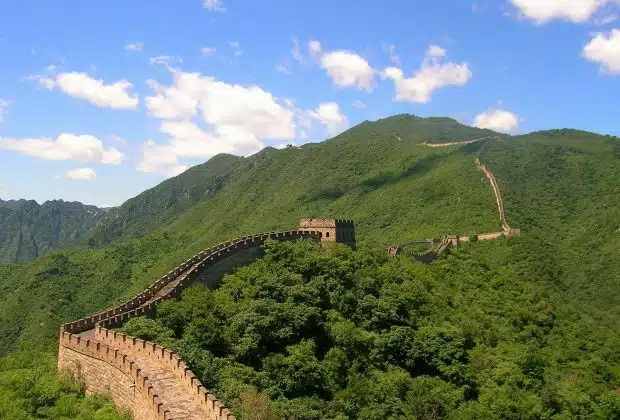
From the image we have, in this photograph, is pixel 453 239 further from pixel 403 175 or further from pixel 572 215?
pixel 403 175

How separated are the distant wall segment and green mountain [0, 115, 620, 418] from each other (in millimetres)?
2862

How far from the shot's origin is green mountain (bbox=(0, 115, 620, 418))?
32906 mm

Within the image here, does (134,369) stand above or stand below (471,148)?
below

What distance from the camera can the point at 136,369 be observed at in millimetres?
20188

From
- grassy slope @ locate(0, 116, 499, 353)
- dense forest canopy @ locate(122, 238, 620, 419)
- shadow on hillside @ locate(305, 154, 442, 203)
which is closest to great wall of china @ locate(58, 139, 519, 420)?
dense forest canopy @ locate(122, 238, 620, 419)

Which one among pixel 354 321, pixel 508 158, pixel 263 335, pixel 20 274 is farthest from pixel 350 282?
pixel 20 274

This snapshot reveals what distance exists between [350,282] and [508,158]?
63292 mm

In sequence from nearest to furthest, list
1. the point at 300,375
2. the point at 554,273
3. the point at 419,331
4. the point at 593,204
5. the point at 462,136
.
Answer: the point at 300,375 < the point at 419,331 < the point at 554,273 < the point at 593,204 < the point at 462,136

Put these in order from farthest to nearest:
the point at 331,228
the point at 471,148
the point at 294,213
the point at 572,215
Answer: the point at 471,148 < the point at 294,213 < the point at 572,215 < the point at 331,228

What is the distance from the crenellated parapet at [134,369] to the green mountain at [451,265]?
2.86 metres

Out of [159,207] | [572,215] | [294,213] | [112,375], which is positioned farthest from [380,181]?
[159,207]

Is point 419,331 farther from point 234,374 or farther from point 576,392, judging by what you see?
point 234,374

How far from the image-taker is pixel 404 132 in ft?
447

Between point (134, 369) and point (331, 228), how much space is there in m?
27.0
